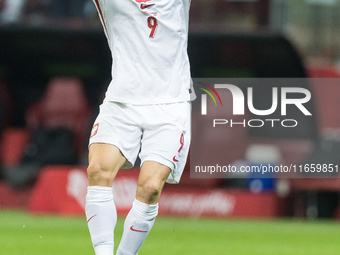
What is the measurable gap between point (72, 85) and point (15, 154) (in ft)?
4.49

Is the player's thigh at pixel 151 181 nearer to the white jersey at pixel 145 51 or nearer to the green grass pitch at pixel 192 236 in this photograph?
the white jersey at pixel 145 51

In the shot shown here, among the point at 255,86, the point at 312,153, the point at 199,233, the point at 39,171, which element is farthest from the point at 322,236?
the point at 39,171

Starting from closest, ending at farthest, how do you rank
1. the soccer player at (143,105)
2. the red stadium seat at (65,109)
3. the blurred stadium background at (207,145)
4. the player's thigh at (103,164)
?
the player's thigh at (103,164) < the soccer player at (143,105) < the blurred stadium background at (207,145) < the red stadium seat at (65,109)

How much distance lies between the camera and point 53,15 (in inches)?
568

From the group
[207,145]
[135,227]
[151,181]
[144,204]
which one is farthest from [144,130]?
[207,145]

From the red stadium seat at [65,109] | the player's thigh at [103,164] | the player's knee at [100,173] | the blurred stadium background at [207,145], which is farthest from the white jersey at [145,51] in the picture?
the red stadium seat at [65,109]

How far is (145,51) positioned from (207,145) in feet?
26.0

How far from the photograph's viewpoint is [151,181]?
233 inches

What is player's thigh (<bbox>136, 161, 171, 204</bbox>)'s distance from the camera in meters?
5.93

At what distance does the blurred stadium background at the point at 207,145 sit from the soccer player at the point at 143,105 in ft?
16.1

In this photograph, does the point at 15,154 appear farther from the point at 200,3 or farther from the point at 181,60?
the point at 181,60

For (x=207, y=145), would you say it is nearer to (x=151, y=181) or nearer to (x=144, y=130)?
(x=144, y=130)

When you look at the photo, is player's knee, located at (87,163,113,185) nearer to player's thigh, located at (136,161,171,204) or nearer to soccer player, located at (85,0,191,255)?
soccer player, located at (85,0,191,255)

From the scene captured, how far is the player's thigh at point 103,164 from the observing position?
588 cm
